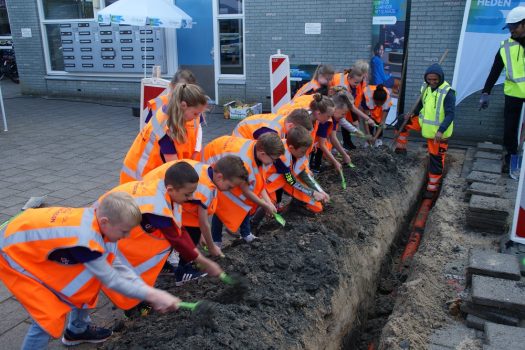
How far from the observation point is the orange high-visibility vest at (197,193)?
3357 mm

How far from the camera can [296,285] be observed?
344 cm

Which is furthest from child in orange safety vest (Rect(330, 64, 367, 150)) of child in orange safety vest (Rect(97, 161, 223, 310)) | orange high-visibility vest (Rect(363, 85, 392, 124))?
child in orange safety vest (Rect(97, 161, 223, 310))

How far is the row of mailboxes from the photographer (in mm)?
11312

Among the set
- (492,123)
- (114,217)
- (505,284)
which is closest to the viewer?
(114,217)

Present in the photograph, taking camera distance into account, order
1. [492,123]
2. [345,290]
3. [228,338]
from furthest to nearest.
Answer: [492,123], [345,290], [228,338]

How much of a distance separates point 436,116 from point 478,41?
2.22 meters

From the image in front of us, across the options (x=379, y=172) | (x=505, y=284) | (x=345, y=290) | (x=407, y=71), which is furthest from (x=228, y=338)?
(x=407, y=71)

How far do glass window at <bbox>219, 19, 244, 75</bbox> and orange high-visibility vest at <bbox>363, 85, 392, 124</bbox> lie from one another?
4.40 m

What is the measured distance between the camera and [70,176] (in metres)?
6.54

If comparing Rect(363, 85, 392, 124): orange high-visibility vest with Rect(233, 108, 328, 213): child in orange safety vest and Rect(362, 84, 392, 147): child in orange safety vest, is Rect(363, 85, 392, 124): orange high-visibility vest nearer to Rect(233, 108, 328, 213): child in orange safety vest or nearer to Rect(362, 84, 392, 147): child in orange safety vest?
Rect(362, 84, 392, 147): child in orange safety vest

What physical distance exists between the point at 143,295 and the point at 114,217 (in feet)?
1.61

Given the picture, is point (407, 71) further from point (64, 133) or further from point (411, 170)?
point (64, 133)

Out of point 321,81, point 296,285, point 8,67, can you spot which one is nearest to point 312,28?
point 321,81

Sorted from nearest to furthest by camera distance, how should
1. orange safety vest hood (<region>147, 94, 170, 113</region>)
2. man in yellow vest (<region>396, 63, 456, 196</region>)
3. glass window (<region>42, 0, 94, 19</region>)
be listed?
orange safety vest hood (<region>147, 94, 170, 113</region>) → man in yellow vest (<region>396, 63, 456, 196</region>) → glass window (<region>42, 0, 94, 19</region>)
